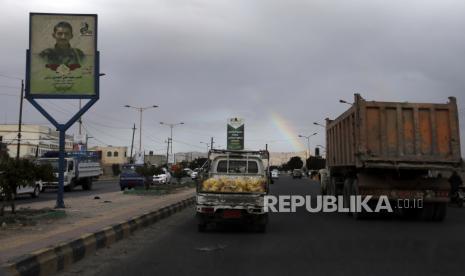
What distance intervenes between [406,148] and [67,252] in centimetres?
1070

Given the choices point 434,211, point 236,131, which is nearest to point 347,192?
point 434,211

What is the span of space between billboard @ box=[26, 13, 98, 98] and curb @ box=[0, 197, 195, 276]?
238 inches

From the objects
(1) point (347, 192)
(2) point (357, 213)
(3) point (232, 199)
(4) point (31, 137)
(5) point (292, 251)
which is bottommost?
(5) point (292, 251)

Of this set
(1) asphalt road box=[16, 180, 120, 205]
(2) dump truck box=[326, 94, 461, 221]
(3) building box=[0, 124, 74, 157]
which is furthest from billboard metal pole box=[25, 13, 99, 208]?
(3) building box=[0, 124, 74, 157]

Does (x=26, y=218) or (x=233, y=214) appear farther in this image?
(x=26, y=218)

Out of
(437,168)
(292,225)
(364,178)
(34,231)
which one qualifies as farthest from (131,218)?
(437,168)

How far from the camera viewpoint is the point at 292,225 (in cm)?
1579

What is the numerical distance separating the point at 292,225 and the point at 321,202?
34.1 feet

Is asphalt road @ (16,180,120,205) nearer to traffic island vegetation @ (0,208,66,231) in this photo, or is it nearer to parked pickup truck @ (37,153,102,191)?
parked pickup truck @ (37,153,102,191)

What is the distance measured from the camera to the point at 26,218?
45.7 ft

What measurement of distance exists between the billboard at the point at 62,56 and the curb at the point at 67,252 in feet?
19.9

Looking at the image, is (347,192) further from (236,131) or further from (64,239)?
(236,131)

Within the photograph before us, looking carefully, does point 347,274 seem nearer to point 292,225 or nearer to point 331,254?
point 331,254

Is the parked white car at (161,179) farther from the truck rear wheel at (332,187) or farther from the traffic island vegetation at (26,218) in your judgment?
the traffic island vegetation at (26,218)
